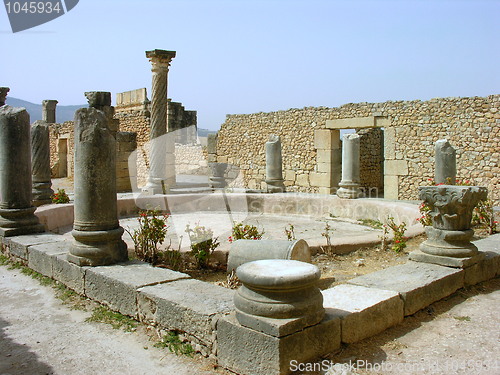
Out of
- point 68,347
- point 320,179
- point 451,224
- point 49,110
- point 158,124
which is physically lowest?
point 68,347

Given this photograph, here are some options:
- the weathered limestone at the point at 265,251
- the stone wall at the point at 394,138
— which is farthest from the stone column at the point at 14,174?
the stone wall at the point at 394,138

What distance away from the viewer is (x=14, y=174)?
21.1ft

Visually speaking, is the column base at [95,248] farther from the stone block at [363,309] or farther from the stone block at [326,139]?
the stone block at [326,139]

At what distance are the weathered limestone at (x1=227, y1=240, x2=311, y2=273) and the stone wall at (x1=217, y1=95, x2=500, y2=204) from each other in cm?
888

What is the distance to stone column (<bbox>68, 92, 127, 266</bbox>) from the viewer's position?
15.3 ft

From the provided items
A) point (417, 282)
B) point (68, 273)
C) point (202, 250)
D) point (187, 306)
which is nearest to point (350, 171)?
point (202, 250)

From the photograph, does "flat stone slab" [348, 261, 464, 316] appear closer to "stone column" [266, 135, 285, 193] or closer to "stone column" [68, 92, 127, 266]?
"stone column" [68, 92, 127, 266]

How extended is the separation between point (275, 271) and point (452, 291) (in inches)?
89.3

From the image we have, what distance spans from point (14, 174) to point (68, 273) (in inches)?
93.6

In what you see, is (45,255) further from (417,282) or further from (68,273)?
(417,282)

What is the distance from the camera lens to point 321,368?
2.92m

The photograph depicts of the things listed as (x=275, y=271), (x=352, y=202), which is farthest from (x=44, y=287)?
(x=352, y=202)

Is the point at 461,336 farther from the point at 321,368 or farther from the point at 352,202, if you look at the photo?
the point at 352,202

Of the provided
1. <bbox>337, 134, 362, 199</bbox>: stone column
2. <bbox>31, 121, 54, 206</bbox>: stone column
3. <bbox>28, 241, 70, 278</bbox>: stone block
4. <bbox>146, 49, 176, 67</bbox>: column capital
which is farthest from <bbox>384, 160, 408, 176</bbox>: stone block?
<bbox>28, 241, 70, 278</bbox>: stone block
